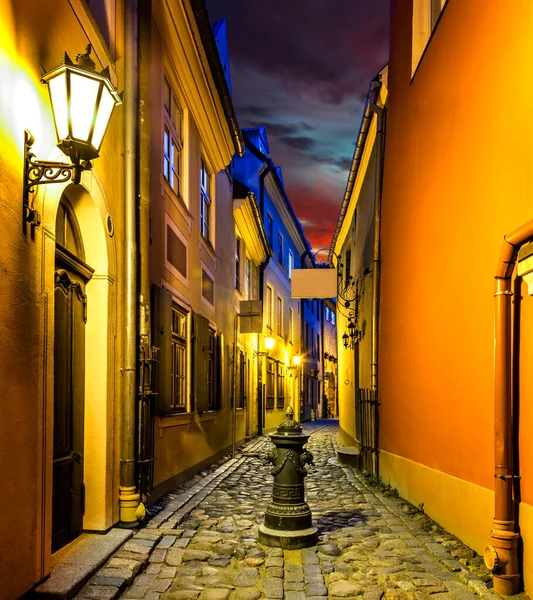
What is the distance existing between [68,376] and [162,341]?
8.29ft

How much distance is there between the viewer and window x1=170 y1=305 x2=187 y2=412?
31.1 feet

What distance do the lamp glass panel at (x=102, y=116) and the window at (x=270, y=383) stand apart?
704 inches

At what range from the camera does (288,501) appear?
625 cm

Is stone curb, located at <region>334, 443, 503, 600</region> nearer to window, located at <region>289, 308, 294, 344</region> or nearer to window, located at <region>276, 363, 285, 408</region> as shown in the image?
window, located at <region>276, 363, 285, 408</region>

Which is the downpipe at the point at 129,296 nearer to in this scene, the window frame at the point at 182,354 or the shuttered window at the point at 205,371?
the window frame at the point at 182,354

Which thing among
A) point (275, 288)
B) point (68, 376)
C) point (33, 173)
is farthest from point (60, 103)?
point (275, 288)

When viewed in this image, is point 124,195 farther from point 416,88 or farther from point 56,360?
point 416,88

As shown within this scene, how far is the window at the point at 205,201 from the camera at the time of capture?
12.0m

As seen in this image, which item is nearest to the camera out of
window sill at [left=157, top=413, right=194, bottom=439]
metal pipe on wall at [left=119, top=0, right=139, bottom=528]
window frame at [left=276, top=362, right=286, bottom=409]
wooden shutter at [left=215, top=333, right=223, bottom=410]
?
metal pipe on wall at [left=119, top=0, right=139, bottom=528]

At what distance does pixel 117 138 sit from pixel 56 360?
2446 mm

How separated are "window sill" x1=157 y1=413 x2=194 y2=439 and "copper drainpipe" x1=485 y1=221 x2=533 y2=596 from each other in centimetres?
442

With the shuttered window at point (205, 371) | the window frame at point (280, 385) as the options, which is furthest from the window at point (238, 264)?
the window frame at point (280, 385)

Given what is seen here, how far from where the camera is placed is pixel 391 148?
10055mm

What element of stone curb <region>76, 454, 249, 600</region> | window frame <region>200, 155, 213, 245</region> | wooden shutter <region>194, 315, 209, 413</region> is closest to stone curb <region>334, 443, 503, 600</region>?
stone curb <region>76, 454, 249, 600</region>
